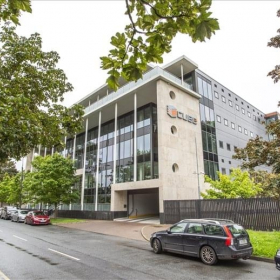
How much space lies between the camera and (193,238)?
914 cm

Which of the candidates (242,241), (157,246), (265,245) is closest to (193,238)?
(242,241)

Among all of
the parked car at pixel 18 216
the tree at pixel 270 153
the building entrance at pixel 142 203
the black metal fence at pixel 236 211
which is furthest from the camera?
the building entrance at pixel 142 203

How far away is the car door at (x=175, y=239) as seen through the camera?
955 centimetres

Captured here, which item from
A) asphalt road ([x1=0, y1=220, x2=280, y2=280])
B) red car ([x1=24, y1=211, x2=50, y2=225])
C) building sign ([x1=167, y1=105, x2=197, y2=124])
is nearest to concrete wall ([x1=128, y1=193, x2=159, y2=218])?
red car ([x1=24, y1=211, x2=50, y2=225])

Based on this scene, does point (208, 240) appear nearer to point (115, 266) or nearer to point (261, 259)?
point (261, 259)

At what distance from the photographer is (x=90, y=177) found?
33375mm

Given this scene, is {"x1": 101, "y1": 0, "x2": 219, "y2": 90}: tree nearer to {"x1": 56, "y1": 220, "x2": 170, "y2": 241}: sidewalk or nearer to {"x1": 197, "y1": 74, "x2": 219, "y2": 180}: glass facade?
{"x1": 56, "y1": 220, "x2": 170, "y2": 241}: sidewalk

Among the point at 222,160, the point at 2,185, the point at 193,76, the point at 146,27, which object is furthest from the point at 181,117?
the point at 2,185

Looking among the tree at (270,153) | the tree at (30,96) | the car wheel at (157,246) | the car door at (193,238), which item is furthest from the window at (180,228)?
the tree at (30,96)

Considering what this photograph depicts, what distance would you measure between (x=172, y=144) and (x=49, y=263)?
1844 cm

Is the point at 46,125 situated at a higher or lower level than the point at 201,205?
higher

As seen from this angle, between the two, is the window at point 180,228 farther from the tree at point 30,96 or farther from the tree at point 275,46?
the tree at point 275,46

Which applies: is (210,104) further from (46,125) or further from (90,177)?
(46,125)

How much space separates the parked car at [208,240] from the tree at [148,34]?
290 inches
